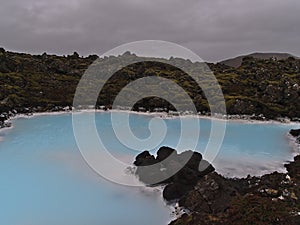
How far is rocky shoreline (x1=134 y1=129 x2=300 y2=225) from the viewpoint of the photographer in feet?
34.9

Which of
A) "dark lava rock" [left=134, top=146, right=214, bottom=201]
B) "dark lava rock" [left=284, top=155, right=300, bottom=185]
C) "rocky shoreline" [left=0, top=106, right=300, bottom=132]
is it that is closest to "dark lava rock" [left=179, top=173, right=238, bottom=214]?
"dark lava rock" [left=134, top=146, right=214, bottom=201]

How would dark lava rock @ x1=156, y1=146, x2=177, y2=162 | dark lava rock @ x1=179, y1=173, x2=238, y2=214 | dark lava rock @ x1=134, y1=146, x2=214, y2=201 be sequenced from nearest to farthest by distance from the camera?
dark lava rock @ x1=179, y1=173, x2=238, y2=214, dark lava rock @ x1=134, y1=146, x2=214, y2=201, dark lava rock @ x1=156, y1=146, x2=177, y2=162

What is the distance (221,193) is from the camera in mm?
14242

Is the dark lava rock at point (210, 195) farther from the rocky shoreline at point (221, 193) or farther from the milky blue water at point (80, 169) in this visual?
the milky blue water at point (80, 169)

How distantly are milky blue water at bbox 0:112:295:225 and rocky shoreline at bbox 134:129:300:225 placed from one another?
1.29 m

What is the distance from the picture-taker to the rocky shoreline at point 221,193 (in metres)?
10.6

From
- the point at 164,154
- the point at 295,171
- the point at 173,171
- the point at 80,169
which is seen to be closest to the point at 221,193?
the point at 173,171

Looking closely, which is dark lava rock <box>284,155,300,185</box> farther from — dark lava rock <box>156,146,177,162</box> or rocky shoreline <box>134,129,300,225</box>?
dark lava rock <box>156,146,177,162</box>

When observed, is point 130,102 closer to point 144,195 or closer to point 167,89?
point 167,89

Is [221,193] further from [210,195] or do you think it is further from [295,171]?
[295,171]

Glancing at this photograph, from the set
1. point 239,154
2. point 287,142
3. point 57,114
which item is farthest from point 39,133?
point 287,142

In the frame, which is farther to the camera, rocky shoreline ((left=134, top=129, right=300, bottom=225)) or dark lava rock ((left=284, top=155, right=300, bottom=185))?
dark lava rock ((left=284, top=155, right=300, bottom=185))

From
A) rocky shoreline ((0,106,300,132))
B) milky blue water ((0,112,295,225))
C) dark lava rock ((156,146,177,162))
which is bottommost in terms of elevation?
milky blue water ((0,112,295,225))

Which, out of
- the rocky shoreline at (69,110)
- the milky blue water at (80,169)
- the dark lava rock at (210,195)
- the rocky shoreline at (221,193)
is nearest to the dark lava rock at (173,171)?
the rocky shoreline at (221,193)
